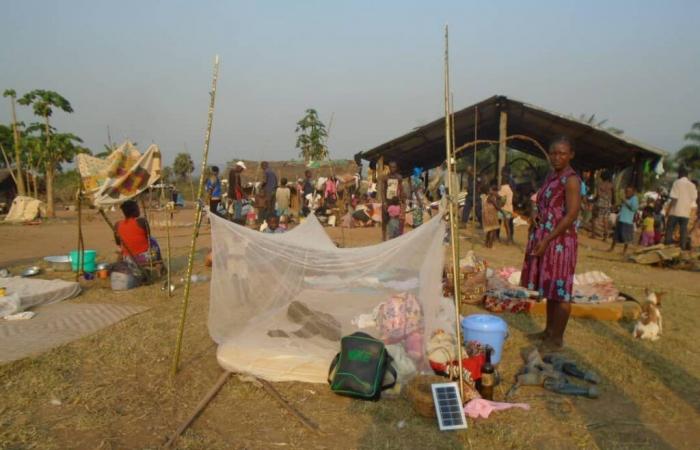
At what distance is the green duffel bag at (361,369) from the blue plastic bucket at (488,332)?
0.72 meters

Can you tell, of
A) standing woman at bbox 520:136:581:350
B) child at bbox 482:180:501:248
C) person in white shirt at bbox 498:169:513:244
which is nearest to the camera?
standing woman at bbox 520:136:581:350

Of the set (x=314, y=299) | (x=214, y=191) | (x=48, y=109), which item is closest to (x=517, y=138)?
(x=214, y=191)

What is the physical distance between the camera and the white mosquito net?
324cm

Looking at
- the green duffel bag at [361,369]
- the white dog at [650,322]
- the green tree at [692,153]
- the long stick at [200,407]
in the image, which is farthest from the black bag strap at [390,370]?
the green tree at [692,153]

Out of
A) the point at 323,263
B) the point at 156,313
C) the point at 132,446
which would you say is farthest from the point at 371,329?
the point at 156,313

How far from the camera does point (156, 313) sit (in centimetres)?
465

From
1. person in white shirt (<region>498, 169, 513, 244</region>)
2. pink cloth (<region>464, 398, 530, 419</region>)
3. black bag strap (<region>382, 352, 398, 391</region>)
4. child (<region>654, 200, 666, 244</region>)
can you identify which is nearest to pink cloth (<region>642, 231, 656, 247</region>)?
child (<region>654, 200, 666, 244</region>)

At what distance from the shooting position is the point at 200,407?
8.92 ft

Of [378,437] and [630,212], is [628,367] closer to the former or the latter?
[378,437]

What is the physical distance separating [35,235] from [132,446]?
412 inches

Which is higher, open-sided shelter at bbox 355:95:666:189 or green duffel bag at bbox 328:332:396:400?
open-sided shelter at bbox 355:95:666:189

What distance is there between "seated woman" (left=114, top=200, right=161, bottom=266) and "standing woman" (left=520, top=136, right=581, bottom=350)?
453cm

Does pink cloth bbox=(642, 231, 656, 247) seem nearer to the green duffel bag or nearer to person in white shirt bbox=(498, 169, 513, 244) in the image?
person in white shirt bbox=(498, 169, 513, 244)

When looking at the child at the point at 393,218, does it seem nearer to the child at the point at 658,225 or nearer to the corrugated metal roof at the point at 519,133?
the corrugated metal roof at the point at 519,133
